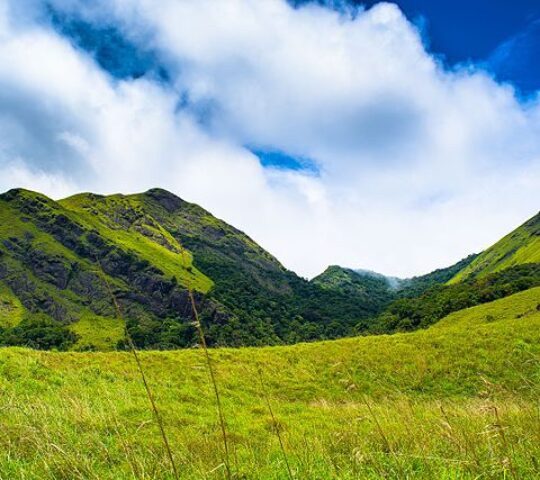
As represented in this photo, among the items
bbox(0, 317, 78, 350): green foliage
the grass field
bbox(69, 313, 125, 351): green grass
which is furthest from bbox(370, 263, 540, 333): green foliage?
bbox(0, 317, 78, 350): green foliage

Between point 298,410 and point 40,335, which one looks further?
point 40,335

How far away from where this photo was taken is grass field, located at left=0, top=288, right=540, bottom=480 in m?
5.30

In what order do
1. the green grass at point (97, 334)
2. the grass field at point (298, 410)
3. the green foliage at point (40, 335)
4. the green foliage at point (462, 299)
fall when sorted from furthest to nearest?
1. the green grass at point (97, 334)
2. the green foliage at point (40, 335)
3. the green foliage at point (462, 299)
4. the grass field at point (298, 410)

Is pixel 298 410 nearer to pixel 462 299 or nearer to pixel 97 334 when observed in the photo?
pixel 462 299

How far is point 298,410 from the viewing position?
17.0 meters

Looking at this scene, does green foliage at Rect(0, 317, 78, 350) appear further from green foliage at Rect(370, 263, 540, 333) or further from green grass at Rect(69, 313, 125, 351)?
green foliage at Rect(370, 263, 540, 333)

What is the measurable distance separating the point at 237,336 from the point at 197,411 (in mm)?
165405

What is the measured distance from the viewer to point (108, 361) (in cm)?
2264

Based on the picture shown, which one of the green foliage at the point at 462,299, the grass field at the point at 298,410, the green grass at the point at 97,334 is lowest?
the green foliage at the point at 462,299

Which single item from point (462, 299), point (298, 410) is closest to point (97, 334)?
point (462, 299)

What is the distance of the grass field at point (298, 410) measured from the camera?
209 inches

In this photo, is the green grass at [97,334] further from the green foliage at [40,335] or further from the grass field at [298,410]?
the grass field at [298,410]

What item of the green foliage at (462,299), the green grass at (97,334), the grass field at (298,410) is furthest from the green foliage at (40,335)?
the grass field at (298,410)

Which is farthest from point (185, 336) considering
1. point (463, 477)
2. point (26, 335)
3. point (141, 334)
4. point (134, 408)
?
point (463, 477)
